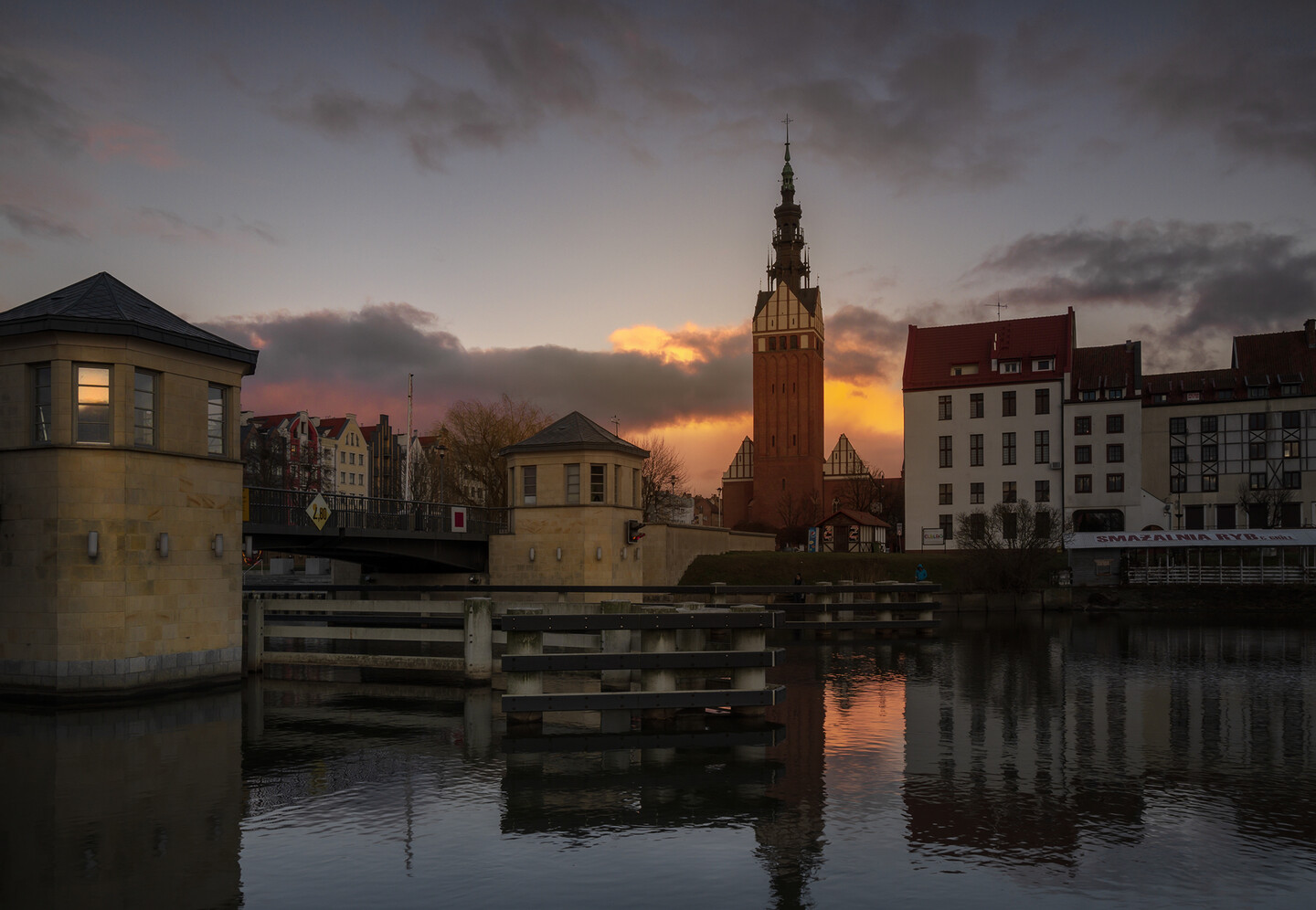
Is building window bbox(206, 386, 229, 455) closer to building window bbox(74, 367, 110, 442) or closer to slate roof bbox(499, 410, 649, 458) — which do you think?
building window bbox(74, 367, 110, 442)

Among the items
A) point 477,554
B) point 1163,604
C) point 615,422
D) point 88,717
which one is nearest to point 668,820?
point 88,717

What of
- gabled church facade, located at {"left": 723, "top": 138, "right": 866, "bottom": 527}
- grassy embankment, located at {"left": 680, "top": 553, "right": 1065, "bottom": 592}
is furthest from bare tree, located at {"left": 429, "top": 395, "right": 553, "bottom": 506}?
gabled church facade, located at {"left": 723, "top": 138, "right": 866, "bottom": 527}

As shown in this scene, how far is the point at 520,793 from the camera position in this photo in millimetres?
12352

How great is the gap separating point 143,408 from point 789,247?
4117 inches

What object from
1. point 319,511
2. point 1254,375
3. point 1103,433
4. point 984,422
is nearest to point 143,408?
point 319,511

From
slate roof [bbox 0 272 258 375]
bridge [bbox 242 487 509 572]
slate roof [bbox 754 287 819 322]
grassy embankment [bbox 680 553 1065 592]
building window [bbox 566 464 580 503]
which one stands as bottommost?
grassy embankment [bbox 680 553 1065 592]

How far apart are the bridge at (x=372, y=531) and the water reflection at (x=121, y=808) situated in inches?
304

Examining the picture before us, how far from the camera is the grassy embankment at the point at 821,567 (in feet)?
194

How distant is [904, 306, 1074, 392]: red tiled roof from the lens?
76.9 meters

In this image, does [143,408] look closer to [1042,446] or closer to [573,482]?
[573,482]

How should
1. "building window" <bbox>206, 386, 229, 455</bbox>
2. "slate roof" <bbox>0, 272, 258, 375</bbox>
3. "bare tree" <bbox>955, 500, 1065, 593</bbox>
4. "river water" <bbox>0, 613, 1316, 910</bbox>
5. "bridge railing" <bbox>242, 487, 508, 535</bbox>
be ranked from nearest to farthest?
"river water" <bbox>0, 613, 1316, 910</bbox> < "slate roof" <bbox>0, 272, 258, 375</bbox> < "building window" <bbox>206, 386, 229, 455</bbox> < "bridge railing" <bbox>242, 487, 508, 535</bbox> < "bare tree" <bbox>955, 500, 1065, 593</bbox>

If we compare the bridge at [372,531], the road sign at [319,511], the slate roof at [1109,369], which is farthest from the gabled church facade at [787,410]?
the road sign at [319,511]

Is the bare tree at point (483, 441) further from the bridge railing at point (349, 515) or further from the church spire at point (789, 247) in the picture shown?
the church spire at point (789, 247)

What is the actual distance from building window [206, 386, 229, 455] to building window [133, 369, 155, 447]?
58.6 inches
